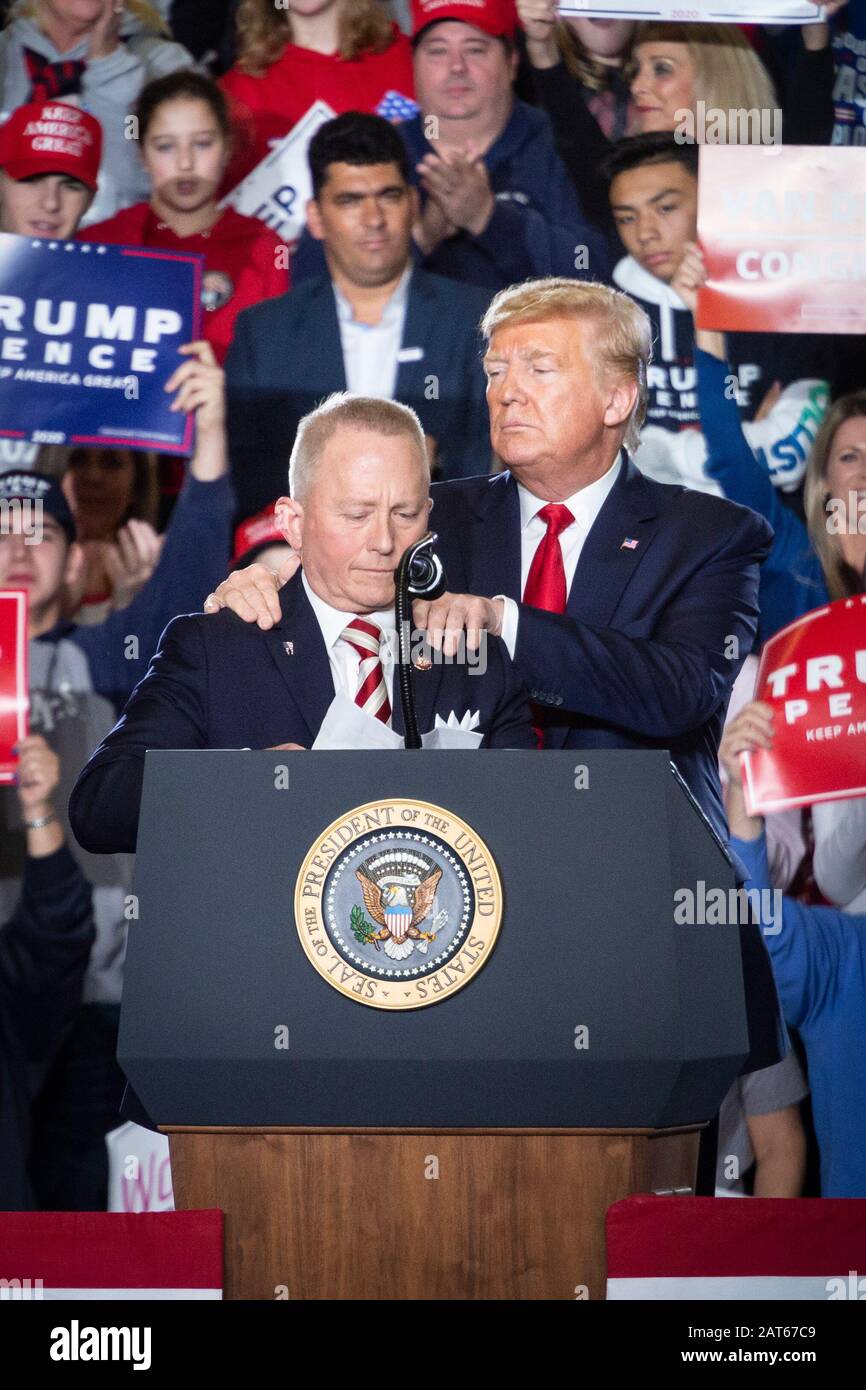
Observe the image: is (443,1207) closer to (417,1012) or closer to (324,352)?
(417,1012)

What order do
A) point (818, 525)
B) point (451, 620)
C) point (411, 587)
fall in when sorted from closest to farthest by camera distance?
point (411, 587) → point (451, 620) → point (818, 525)

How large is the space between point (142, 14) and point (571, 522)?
1841mm

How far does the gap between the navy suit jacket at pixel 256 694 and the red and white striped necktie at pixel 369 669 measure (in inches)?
1.2

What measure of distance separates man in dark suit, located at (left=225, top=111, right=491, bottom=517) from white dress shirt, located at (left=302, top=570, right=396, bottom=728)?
1208mm

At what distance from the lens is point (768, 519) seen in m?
3.90

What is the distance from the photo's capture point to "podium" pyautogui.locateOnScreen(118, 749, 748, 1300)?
1.73 m

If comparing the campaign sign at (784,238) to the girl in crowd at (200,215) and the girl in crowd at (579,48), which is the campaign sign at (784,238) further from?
the girl in crowd at (200,215)

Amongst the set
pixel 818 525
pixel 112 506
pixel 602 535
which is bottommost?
pixel 602 535

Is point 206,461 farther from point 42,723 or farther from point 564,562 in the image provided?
point 564,562

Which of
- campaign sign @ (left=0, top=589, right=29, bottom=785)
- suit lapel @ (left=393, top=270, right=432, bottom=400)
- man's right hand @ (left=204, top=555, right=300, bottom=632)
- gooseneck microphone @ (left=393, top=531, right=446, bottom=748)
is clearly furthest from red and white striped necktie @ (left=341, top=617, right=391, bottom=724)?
campaign sign @ (left=0, top=589, right=29, bottom=785)

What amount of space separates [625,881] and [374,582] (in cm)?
106

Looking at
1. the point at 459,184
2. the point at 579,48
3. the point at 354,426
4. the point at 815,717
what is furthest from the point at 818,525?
the point at 354,426

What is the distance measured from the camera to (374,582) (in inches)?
106

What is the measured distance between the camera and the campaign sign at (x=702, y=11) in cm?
404
